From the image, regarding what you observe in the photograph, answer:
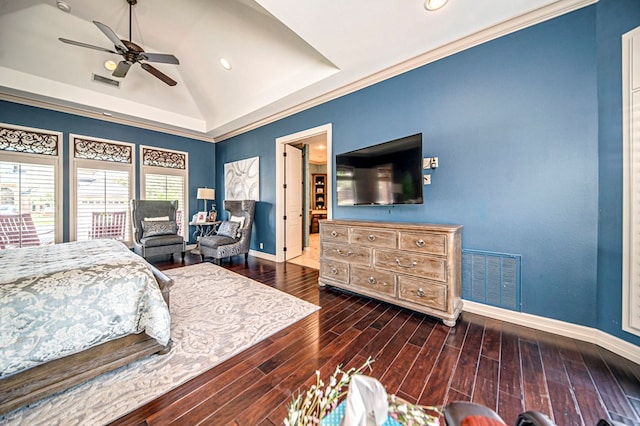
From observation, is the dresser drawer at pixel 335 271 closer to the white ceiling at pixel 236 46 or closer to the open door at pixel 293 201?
the open door at pixel 293 201

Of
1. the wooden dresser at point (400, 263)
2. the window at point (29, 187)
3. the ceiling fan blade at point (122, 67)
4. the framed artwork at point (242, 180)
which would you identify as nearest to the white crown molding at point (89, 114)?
the window at point (29, 187)

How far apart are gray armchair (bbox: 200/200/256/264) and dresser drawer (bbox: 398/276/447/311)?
3182 millimetres

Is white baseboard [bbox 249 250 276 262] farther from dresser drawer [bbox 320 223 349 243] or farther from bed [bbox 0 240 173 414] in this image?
bed [bbox 0 240 173 414]

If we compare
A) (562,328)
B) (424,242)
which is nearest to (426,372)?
(424,242)

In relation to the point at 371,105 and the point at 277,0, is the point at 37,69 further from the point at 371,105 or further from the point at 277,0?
the point at 371,105

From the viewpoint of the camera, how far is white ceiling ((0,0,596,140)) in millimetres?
2172

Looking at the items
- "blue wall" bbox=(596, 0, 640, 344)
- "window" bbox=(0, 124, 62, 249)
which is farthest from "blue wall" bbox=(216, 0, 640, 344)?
"window" bbox=(0, 124, 62, 249)

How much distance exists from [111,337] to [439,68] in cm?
391

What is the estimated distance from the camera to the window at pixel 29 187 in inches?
148

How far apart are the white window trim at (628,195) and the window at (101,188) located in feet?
23.4

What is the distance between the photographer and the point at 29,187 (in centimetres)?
393

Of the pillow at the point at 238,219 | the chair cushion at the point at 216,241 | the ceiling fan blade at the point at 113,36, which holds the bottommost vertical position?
the chair cushion at the point at 216,241

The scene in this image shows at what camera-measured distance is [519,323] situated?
221 cm

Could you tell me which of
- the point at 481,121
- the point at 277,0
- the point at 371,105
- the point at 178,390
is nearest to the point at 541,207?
the point at 481,121
